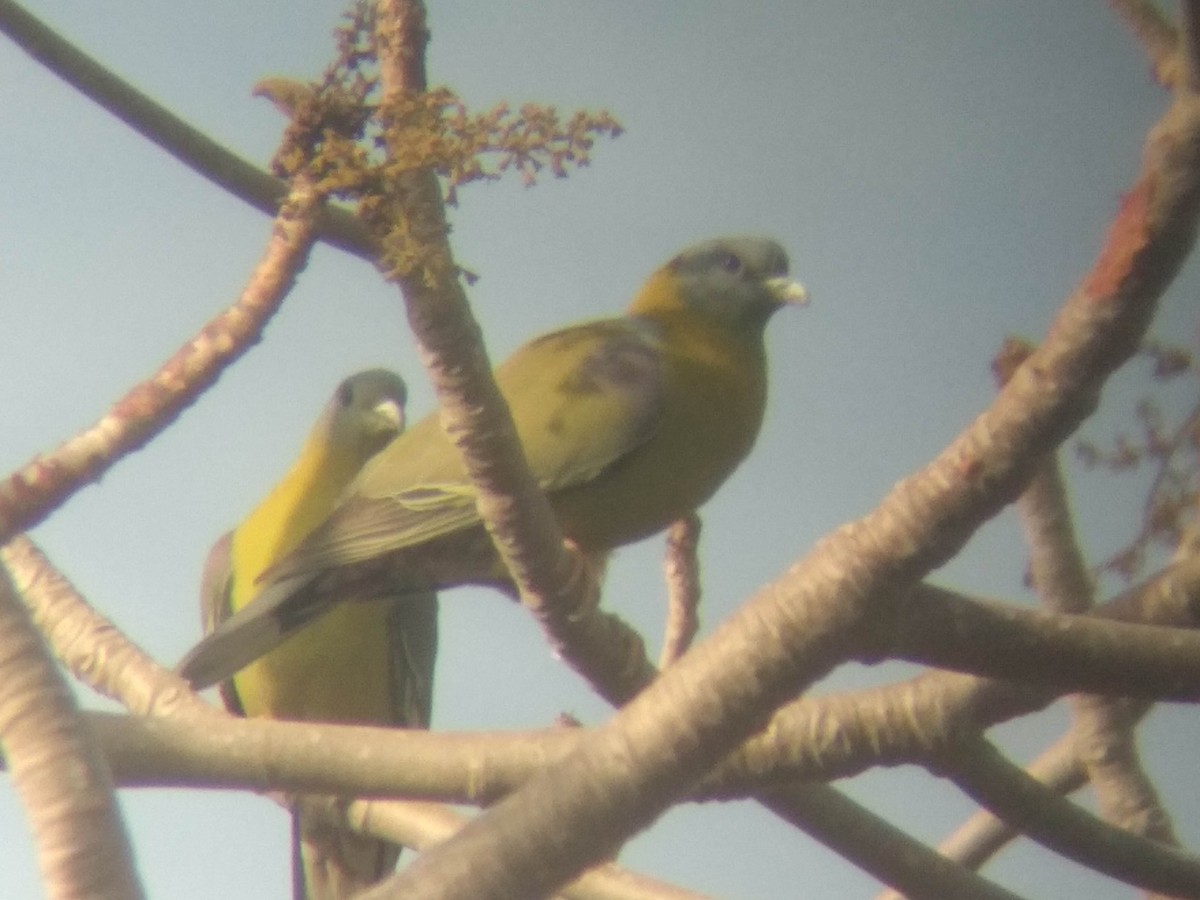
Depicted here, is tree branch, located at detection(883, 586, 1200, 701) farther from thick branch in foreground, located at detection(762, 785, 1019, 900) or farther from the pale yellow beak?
the pale yellow beak

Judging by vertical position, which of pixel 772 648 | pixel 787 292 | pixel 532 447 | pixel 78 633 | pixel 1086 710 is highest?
pixel 787 292

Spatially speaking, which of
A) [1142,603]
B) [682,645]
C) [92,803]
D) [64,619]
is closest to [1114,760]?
[682,645]

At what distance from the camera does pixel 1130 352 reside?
97 centimetres

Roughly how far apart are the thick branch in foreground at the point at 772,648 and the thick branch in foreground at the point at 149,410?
1.60 ft

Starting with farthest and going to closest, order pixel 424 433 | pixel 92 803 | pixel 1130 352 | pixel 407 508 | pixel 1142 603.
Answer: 1. pixel 424 433
2. pixel 407 508
3. pixel 1142 603
4. pixel 1130 352
5. pixel 92 803

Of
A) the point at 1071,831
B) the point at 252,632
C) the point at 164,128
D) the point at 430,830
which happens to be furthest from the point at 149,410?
the point at 1071,831

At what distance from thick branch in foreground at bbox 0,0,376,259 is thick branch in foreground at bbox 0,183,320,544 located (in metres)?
0.12

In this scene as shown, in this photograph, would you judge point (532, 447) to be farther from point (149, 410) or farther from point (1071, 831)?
point (1071, 831)

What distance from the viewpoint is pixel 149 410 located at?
1.42 meters

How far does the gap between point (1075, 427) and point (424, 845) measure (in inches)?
46.2

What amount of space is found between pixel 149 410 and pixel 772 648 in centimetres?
61

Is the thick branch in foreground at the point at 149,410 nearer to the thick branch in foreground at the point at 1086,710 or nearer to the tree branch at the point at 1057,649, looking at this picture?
the tree branch at the point at 1057,649

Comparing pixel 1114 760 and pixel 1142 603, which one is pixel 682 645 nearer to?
pixel 1114 760

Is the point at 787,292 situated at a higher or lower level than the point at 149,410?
higher
